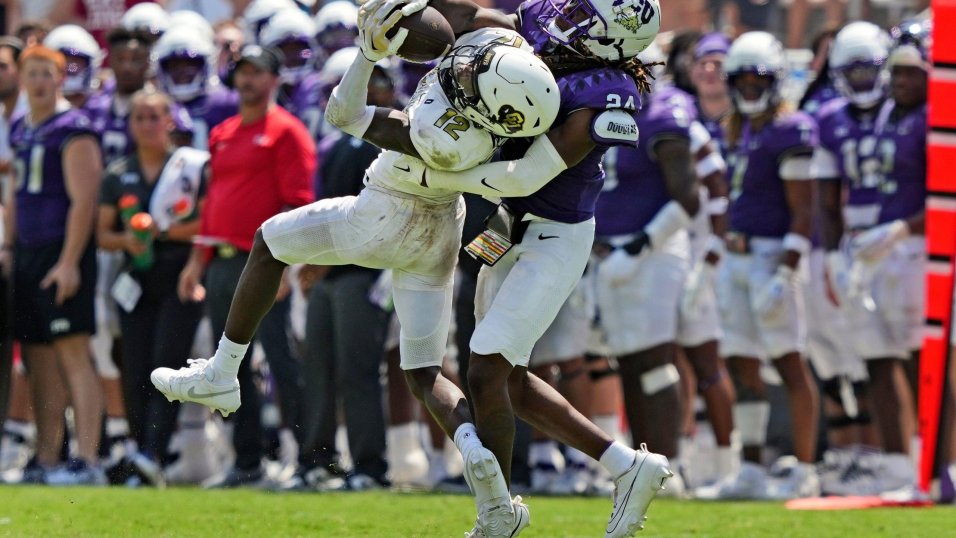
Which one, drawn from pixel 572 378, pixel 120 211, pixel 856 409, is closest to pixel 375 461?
pixel 572 378

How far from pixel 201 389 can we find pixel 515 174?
140 centimetres

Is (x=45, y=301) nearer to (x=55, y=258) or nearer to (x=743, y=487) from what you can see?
(x=55, y=258)

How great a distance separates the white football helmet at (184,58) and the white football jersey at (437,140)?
4671 mm

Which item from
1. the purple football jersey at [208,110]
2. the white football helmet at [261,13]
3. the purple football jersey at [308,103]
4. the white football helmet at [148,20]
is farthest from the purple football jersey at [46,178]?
the white football helmet at [261,13]

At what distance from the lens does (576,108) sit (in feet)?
19.0

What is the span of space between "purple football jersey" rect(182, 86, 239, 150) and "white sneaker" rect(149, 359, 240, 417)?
13.5ft

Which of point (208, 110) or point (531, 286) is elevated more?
point (208, 110)

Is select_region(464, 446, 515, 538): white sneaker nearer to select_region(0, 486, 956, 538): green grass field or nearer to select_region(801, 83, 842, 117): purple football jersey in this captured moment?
select_region(0, 486, 956, 538): green grass field

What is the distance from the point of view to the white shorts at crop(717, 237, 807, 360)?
9.26m

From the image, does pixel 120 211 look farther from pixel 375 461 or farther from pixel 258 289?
pixel 258 289

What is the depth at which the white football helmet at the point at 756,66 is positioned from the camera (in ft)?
30.8

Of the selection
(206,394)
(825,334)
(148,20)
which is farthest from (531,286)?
(148,20)

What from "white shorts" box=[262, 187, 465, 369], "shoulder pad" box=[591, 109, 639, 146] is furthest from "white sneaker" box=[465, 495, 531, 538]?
"shoulder pad" box=[591, 109, 639, 146]

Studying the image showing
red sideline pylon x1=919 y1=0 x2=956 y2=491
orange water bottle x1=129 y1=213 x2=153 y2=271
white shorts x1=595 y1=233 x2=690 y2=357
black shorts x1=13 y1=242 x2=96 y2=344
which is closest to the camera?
red sideline pylon x1=919 y1=0 x2=956 y2=491
